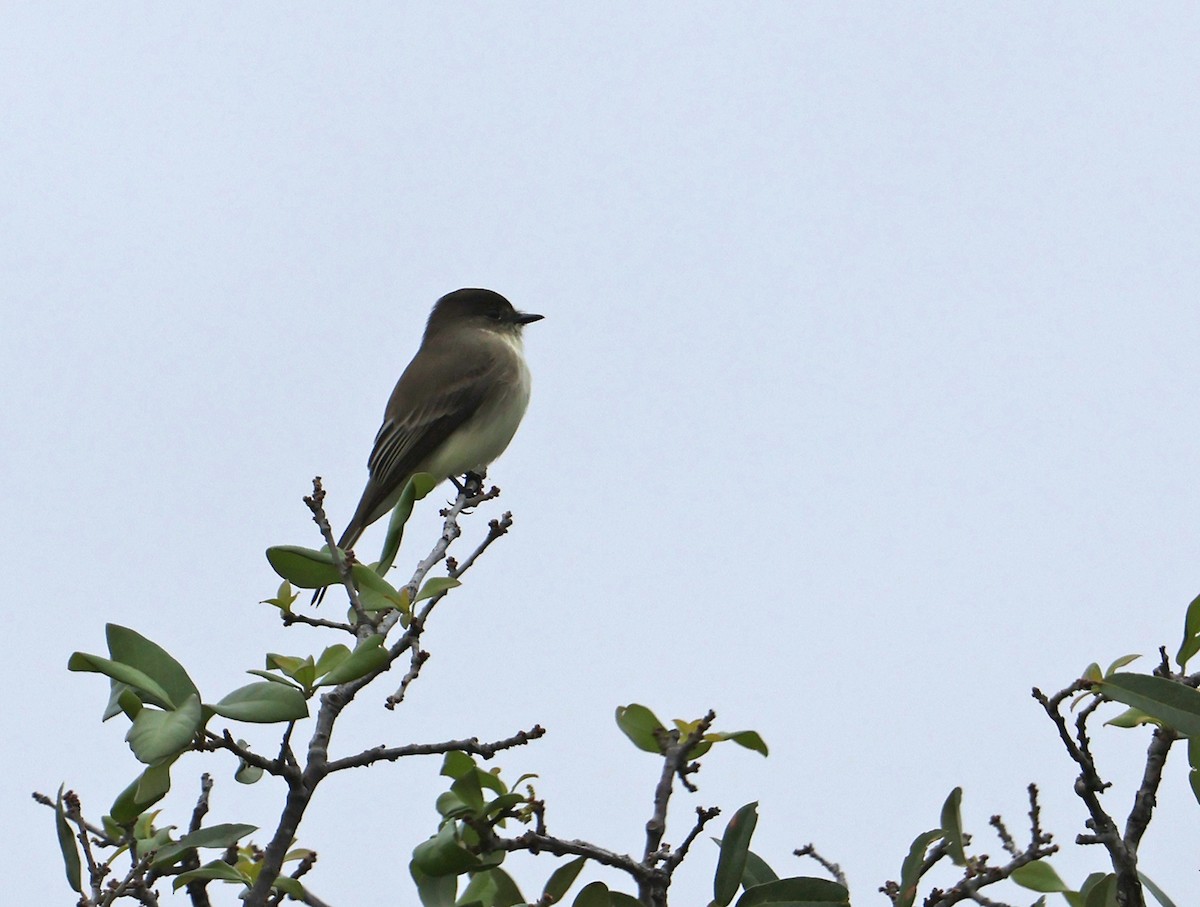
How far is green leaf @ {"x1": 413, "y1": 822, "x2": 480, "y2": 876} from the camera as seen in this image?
260 centimetres

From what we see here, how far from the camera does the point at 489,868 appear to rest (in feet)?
8.84

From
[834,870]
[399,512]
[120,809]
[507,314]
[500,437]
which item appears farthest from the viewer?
[507,314]

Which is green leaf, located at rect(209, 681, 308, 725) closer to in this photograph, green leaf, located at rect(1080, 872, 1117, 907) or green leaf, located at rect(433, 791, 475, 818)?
green leaf, located at rect(433, 791, 475, 818)

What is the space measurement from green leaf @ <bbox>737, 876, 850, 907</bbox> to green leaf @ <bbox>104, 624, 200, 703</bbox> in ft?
3.74

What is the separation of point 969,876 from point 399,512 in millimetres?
1497

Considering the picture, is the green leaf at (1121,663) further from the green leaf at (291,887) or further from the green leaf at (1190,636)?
the green leaf at (291,887)

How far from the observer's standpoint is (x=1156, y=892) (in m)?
2.70

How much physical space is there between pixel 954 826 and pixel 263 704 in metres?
1.50

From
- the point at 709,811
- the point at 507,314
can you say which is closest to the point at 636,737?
the point at 709,811

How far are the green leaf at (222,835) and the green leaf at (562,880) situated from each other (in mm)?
612

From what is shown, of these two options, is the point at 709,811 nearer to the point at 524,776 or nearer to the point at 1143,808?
the point at 524,776

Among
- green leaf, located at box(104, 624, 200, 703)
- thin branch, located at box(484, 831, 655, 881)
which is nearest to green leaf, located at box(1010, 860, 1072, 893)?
thin branch, located at box(484, 831, 655, 881)

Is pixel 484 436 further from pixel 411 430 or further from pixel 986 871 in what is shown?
pixel 986 871

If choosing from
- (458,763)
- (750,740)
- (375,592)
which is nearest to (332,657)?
(375,592)
